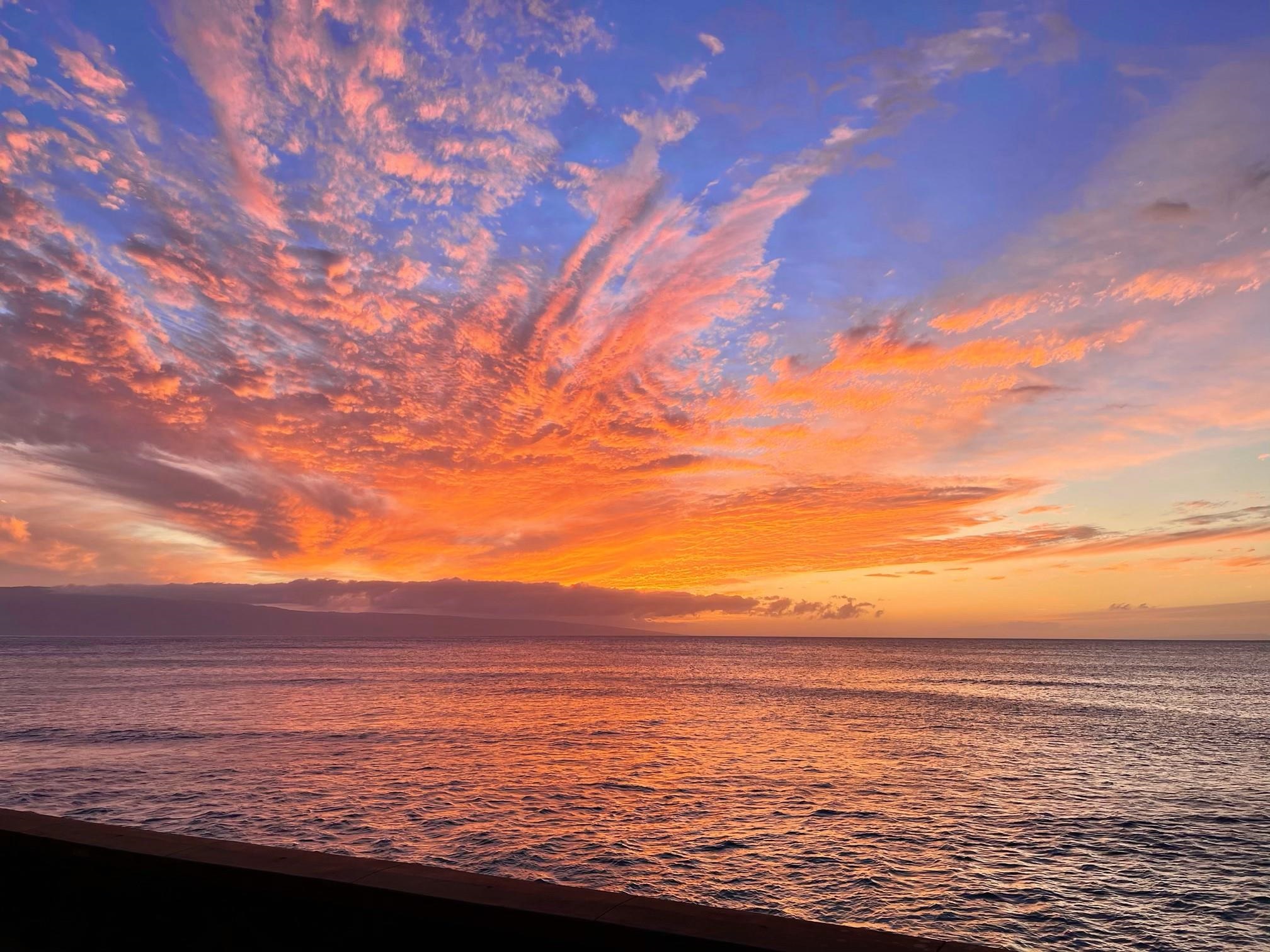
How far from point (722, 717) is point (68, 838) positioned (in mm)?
41978

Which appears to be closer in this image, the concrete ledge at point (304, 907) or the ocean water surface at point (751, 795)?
the concrete ledge at point (304, 907)

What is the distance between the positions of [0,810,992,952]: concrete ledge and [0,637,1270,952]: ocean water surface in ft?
30.8

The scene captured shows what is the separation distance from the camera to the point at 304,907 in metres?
5.12

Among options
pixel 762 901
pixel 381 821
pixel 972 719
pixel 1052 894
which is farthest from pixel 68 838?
pixel 972 719

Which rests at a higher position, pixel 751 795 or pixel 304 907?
pixel 304 907

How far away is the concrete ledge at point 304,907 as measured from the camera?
4.44 meters

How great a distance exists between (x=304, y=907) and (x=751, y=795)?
63.8 ft

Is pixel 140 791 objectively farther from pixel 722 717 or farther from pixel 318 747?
pixel 722 717

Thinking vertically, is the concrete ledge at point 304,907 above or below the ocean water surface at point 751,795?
above

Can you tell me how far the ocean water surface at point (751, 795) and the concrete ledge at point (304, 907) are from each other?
9.39 metres

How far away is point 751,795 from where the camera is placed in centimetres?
2241

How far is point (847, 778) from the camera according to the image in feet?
83.4

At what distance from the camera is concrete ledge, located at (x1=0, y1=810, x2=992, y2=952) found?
4441 mm

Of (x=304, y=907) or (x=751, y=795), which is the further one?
(x=751, y=795)
